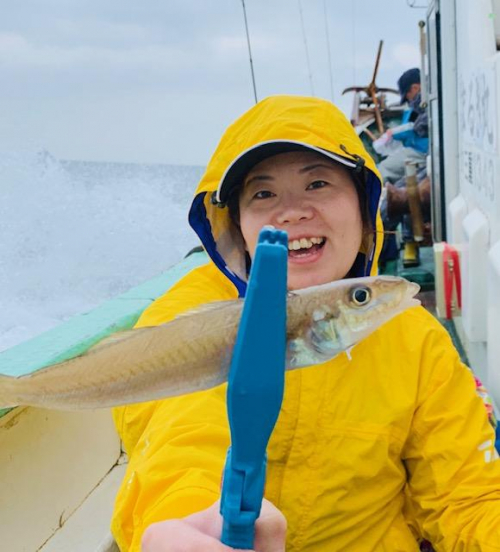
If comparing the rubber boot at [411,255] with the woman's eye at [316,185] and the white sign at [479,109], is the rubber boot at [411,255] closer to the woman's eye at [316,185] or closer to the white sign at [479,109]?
the white sign at [479,109]

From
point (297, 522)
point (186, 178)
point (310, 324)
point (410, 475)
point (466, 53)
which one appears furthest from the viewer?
point (186, 178)

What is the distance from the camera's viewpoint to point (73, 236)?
34.3 feet

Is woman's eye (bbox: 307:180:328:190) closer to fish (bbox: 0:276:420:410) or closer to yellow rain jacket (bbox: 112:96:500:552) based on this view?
yellow rain jacket (bbox: 112:96:500:552)

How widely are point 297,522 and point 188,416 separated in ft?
1.34

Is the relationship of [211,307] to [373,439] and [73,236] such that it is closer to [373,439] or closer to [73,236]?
[373,439]

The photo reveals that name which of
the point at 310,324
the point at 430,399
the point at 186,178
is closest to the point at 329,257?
the point at 430,399

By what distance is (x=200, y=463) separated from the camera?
3.91 ft

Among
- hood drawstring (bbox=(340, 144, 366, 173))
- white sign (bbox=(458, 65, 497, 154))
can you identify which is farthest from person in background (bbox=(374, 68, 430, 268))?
hood drawstring (bbox=(340, 144, 366, 173))

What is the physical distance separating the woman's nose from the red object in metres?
2.22

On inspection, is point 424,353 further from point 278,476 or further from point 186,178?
point 186,178

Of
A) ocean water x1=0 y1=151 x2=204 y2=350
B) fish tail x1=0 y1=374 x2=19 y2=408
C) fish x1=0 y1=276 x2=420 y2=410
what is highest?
fish x1=0 y1=276 x2=420 y2=410

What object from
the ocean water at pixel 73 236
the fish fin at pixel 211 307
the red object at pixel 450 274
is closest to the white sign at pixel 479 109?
the red object at pixel 450 274

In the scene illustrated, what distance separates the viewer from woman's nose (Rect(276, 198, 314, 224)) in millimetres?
1482

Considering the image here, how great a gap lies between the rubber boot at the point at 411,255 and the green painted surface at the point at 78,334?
3207mm
